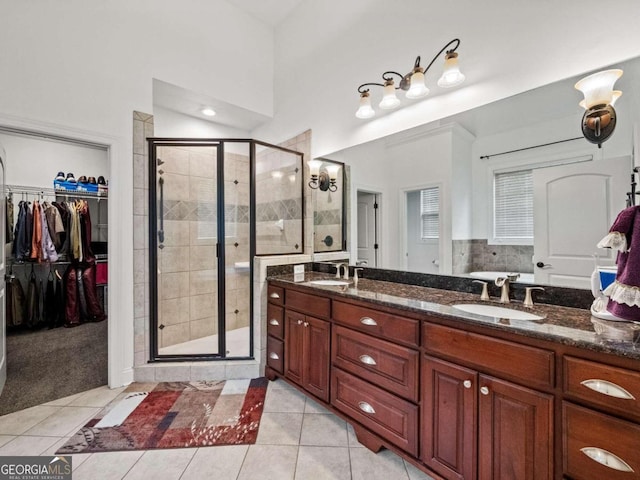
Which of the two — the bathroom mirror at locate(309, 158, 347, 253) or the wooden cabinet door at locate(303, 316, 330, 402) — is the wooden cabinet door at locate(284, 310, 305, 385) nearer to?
the wooden cabinet door at locate(303, 316, 330, 402)

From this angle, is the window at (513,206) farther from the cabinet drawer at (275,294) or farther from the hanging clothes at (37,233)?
the hanging clothes at (37,233)

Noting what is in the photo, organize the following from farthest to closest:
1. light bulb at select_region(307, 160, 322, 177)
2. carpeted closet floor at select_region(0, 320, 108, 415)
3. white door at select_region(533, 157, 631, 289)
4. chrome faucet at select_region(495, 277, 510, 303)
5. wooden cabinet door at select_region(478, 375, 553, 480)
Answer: light bulb at select_region(307, 160, 322, 177) → carpeted closet floor at select_region(0, 320, 108, 415) → chrome faucet at select_region(495, 277, 510, 303) → white door at select_region(533, 157, 631, 289) → wooden cabinet door at select_region(478, 375, 553, 480)

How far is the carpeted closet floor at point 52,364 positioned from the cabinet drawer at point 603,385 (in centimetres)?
314

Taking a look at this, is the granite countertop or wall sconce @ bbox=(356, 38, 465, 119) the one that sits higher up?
wall sconce @ bbox=(356, 38, 465, 119)

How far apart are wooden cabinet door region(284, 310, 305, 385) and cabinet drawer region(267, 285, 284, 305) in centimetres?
13

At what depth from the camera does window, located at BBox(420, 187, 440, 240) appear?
6.45ft

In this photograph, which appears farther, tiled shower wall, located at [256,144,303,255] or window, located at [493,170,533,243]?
tiled shower wall, located at [256,144,303,255]

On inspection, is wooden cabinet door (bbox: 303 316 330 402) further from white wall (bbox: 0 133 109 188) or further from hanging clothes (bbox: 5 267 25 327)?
hanging clothes (bbox: 5 267 25 327)

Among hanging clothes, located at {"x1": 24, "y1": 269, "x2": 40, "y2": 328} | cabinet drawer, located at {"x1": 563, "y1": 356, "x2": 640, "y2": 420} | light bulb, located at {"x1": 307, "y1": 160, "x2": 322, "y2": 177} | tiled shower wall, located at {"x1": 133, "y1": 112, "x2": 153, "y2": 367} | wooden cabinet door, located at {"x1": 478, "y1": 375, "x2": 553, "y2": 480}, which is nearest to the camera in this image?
cabinet drawer, located at {"x1": 563, "y1": 356, "x2": 640, "y2": 420}

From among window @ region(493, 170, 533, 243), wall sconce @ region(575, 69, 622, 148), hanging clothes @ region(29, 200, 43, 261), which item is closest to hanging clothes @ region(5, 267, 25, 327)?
hanging clothes @ region(29, 200, 43, 261)

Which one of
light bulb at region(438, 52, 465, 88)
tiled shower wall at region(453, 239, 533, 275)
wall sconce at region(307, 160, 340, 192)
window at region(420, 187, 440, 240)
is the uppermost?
light bulb at region(438, 52, 465, 88)

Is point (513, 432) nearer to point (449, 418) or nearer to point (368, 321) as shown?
point (449, 418)

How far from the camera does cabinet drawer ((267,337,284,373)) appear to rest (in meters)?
2.34

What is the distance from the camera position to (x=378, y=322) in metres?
1.58
